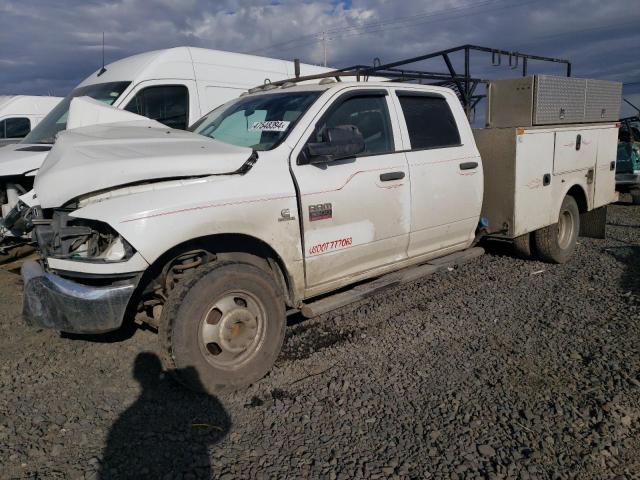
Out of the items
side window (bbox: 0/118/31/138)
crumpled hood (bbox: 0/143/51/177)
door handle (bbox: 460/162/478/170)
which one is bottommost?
door handle (bbox: 460/162/478/170)

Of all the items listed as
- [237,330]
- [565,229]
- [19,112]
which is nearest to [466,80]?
[565,229]

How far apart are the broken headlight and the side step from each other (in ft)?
4.69

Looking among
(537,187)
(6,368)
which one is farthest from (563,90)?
(6,368)

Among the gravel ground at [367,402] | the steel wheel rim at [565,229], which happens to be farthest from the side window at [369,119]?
the steel wheel rim at [565,229]

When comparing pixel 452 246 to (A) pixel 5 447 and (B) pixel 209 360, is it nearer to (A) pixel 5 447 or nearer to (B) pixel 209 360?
(B) pixel 209 360

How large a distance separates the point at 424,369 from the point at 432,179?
174 cm

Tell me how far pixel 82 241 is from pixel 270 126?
5.36ft

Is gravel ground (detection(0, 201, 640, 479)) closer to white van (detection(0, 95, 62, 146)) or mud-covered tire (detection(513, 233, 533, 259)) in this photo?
mud-covered tire (detection(513, 233, 533, 259))

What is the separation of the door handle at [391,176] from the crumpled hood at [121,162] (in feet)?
3.80

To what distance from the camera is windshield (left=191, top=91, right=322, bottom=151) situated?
4.08m

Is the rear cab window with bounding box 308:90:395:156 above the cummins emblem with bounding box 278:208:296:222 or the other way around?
→ above

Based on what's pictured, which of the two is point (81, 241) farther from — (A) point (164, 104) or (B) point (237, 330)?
(A) point (164, 104)

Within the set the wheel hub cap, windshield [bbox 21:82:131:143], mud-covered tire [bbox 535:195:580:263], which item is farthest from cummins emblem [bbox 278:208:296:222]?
windshield [bbox 21:82:131:143]

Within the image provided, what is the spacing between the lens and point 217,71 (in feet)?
27.4
